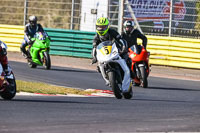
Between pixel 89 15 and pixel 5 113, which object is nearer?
pixel 5 113

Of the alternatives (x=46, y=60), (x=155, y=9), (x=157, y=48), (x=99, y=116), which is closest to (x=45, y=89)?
(x=99, y=116)

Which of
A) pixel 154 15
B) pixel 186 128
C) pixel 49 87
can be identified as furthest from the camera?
pixel 154 15

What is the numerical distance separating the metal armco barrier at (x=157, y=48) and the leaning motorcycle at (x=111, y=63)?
32.8 ft

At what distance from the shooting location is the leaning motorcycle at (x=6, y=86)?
33.9 feet

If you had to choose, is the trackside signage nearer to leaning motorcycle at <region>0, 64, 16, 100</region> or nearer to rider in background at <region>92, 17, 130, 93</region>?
rider in background at <region>92, 17, 130, 93</region>

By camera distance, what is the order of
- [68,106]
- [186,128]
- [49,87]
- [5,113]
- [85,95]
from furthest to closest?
[49,87], [85,95], [68,106], [5,113], [186,128]

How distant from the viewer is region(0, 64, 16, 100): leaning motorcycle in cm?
1033

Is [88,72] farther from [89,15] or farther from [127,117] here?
[127,117]

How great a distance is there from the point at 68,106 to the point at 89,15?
1485 cm

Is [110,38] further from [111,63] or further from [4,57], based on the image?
[4,57]

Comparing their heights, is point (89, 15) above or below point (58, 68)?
above

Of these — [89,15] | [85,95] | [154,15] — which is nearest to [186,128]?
[85,95]

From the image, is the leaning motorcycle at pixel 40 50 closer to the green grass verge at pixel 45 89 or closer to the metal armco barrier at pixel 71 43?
the metal armco barrier at pixel 71 43

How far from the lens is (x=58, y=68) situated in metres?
20.5
